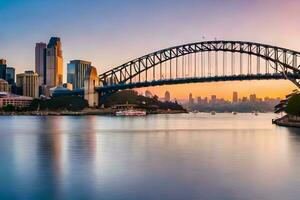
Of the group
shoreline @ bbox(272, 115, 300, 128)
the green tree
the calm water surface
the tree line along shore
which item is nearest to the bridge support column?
the tree line along shore

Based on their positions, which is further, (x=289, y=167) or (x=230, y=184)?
(x=289, y=167)

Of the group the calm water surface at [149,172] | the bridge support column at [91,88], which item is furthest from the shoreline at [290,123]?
the bridge support column at [91,88]

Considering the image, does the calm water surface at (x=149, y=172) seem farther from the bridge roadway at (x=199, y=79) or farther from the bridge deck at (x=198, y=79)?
the bridge deck at (x=198, y=79)

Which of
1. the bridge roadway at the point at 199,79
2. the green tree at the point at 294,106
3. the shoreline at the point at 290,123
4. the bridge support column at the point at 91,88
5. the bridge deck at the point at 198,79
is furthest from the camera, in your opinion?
the bridge support column at the point at 91,88

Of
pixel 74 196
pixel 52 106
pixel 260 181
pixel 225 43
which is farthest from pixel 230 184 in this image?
pixel 52 106

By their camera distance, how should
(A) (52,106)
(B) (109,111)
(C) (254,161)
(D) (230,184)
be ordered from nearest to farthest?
(D) (230,184)
(C) (254,161)
(B) (109,111)
(A) (52,106)

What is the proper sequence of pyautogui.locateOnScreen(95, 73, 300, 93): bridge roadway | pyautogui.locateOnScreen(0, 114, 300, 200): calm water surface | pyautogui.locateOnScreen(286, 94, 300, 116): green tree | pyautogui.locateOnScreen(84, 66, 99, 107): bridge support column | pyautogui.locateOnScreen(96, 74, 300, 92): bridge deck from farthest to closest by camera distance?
pyautogui.locateOnScreen(84, 66, 99, 107): bridge support column → pyautogui.locateOnScreen(96, 74, 300, 92): bridge deck → pyautogui.locateOnScreen(95, 73, 300, 93): bridge roadway → pyautogui.locateOnScreen(286, 94, 300, 116): green tree → pyautogui.locateOnScreen(0, 114, 300, 200): calm water surface

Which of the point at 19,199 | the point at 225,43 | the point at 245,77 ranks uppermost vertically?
the point at 225,43

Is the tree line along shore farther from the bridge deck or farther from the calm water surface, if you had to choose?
the calm water surface

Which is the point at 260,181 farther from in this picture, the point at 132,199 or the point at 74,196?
the point at 74,196
